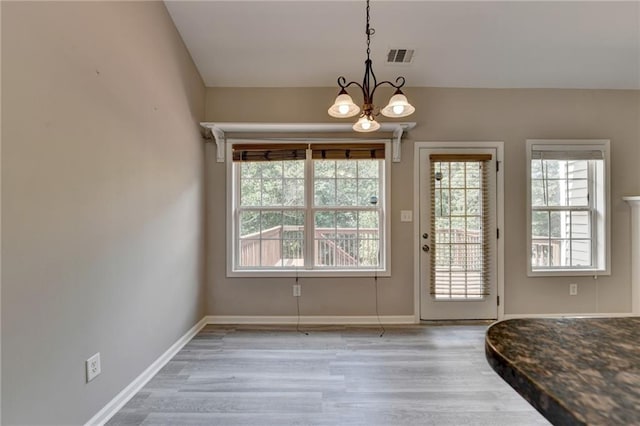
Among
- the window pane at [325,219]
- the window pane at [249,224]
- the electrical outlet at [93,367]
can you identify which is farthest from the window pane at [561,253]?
the electrical outlet at [93,367]

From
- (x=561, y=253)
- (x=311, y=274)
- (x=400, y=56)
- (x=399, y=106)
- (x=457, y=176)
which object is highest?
(x=400, y=56)

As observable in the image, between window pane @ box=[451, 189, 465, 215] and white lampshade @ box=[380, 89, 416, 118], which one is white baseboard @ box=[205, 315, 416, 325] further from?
white lampshade @ box=[380, 89, 416, 118]

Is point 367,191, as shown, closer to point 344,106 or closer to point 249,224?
point 249,224

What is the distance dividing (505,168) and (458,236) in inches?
35.9

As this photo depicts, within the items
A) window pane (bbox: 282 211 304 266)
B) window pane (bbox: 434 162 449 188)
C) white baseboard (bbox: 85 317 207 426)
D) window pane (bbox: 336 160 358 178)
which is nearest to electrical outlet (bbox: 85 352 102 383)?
white baseboard (bbox: 85 317 207 426)

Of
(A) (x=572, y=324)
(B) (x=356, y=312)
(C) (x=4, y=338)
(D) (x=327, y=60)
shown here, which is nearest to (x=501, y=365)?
(A) (x=572, y=324)

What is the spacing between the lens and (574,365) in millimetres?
592

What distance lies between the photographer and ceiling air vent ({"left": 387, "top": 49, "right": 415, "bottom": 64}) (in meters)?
2.76

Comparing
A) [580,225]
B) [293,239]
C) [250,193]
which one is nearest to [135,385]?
[293,239]

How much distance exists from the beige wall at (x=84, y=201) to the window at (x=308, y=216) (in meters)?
0.84

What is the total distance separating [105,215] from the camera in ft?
5.67

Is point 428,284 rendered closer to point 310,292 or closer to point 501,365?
point 310,292

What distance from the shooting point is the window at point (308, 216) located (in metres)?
3.21

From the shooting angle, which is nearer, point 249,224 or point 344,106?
point 344,106
